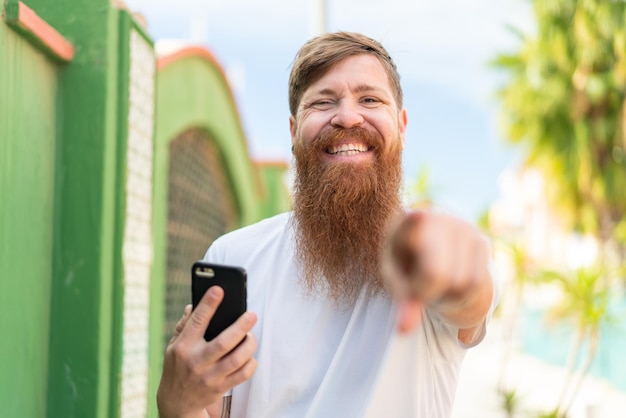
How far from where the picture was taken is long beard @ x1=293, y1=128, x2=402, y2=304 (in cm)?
235

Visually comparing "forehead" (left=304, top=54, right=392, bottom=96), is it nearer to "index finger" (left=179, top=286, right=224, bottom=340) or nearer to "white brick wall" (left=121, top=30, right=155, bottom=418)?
"index finger" (left=179, top=286, right=224, bottom=340)

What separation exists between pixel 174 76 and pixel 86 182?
2.75m

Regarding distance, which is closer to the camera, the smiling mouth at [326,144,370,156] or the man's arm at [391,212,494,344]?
the man's arm at [391,212,494,344]

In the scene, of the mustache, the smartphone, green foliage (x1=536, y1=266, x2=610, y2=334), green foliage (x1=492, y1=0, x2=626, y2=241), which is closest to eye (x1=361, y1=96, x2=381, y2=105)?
the mustache

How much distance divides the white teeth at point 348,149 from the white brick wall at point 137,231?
1.34 meters

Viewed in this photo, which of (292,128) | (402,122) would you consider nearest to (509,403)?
(402,122)

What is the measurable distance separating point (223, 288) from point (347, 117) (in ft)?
2.14

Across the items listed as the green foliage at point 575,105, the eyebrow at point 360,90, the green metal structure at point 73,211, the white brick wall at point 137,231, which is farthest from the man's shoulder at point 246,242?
the green foliage at point 575,105

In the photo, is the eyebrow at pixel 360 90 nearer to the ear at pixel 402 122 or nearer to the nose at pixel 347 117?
the nose at pixel 347 117

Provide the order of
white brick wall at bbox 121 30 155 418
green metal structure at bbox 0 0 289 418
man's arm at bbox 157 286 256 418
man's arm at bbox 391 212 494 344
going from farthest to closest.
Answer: white brick wall at bbox 121 30 155 418 < green metal structure at bbox 0 0 289 418 < man's arm at bbox 157 286 256 418 < man's arm at bbox 391 212 494 344

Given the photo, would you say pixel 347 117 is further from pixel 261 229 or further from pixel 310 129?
pixel 261 229

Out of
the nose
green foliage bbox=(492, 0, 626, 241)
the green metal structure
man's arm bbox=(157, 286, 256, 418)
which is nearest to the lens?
man's arm bbox=(157, 286, 256, 418)

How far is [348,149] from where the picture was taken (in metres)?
2.38

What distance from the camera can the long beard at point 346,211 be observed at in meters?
2.35
